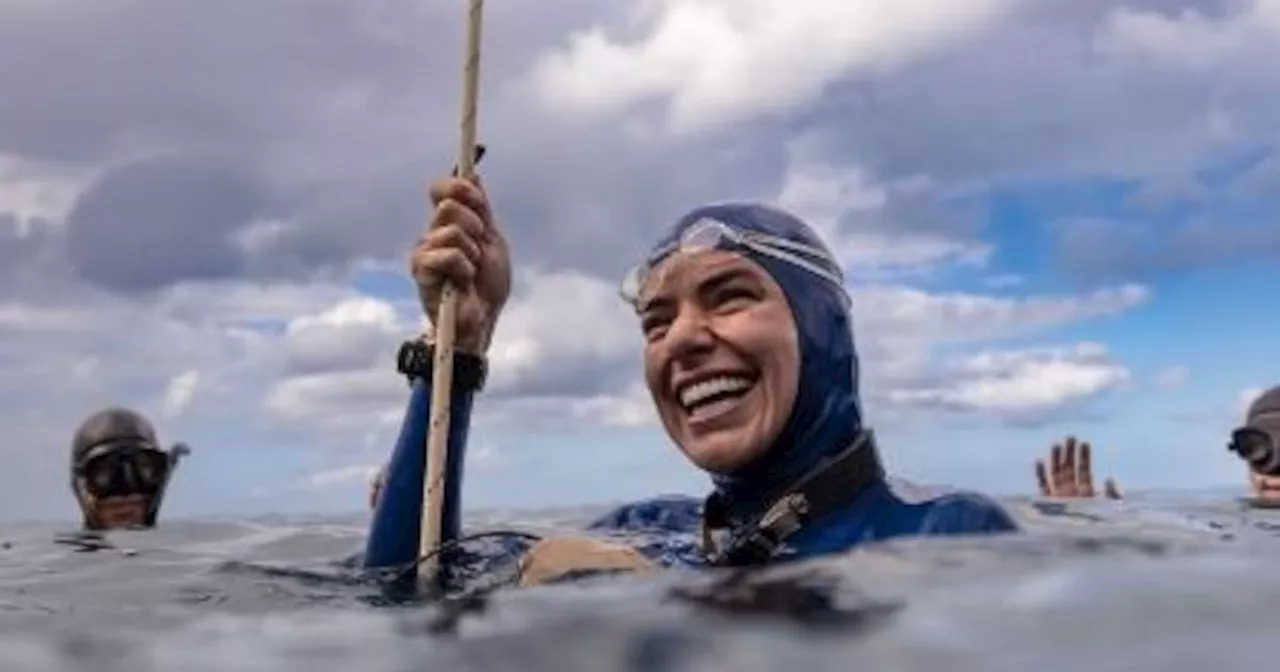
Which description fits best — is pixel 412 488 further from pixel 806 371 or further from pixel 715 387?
pixel 806 371

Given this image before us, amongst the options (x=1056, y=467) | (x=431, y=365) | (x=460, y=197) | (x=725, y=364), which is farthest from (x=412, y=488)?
(x=1056, y=467)

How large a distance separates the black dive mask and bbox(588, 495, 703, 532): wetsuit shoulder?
6.61 m

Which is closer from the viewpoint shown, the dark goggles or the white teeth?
the white teeth

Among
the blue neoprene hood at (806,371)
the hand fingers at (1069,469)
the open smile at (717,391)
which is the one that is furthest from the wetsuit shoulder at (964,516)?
the hand fingers at (1069,469)

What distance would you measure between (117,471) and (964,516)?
8.33 m

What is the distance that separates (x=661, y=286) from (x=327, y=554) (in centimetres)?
500

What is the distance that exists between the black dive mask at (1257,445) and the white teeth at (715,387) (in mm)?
8520

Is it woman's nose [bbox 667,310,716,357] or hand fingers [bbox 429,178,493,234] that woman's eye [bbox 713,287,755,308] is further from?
hand fingers [bbox 429,178,493,234]

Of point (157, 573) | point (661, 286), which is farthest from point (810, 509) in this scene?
point (157, 573)

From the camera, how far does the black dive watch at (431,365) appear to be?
6.84m

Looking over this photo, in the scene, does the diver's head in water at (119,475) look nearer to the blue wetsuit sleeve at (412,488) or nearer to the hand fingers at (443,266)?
the blue wetsuit sleeve at (412,488)

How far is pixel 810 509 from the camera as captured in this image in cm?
605

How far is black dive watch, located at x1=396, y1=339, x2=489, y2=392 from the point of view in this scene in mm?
6836

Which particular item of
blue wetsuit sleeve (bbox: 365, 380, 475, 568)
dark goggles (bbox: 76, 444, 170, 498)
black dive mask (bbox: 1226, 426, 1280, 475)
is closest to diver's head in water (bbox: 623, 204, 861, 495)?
blue wetsuit sleeve (bbox: 365, 380, 475, 568)
